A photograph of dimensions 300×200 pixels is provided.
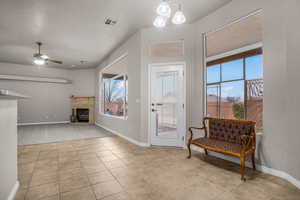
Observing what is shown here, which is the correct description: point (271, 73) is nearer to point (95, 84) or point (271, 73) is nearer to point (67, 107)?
point (95, 84)

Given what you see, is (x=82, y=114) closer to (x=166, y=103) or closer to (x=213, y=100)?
(x=166, y=103)

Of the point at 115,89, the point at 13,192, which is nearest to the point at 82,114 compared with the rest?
the point at 115,89

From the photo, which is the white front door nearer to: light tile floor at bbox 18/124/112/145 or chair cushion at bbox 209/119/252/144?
chair cushion at bbox 209/119/252/144

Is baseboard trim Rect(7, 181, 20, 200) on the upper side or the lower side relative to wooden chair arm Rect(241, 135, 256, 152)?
lower

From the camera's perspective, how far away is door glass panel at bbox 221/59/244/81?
13.2 feet

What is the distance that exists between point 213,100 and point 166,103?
1.16m

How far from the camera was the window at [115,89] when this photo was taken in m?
5.03

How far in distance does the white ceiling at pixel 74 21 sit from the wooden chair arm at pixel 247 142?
2.54 metres

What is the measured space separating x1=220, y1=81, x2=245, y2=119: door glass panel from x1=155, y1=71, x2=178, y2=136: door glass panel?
134cm

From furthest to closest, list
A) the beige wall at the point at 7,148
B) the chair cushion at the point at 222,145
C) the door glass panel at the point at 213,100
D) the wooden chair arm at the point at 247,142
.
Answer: the door glass panel at the point at 213,100 → the chair cushion at the point at 222,145 → the wooden chair arm at the point at 247,142 → the beige wall at the point at 7,148

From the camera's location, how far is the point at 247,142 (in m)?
2.29

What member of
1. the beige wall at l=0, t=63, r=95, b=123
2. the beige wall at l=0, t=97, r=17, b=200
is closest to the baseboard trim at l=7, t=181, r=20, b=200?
the beige wall at l=0, t=97, r=17, b=200

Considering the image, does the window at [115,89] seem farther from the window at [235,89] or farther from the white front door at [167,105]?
the window at [235,89]

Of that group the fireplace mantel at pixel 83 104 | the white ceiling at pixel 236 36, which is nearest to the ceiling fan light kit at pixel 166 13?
the white ceiling at pixel 236 36
